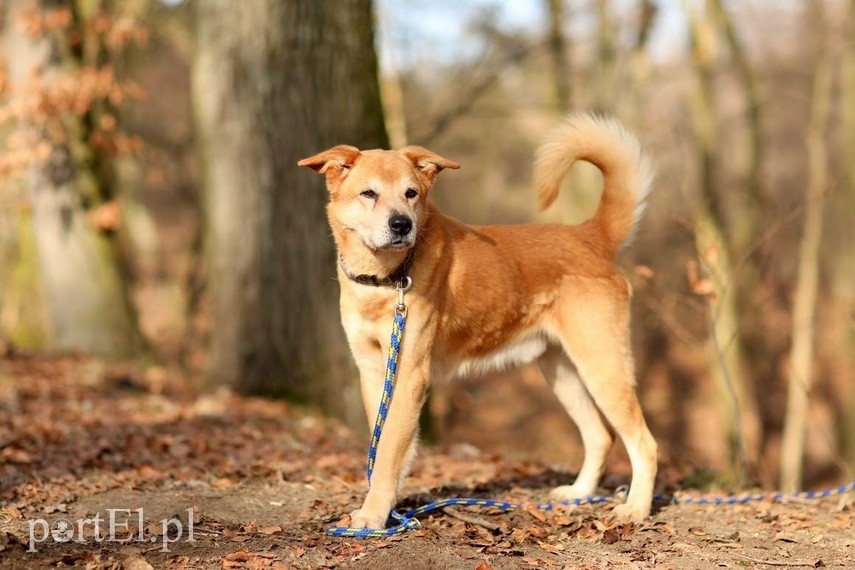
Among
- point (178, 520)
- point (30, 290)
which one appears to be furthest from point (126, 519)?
point (30, 290)

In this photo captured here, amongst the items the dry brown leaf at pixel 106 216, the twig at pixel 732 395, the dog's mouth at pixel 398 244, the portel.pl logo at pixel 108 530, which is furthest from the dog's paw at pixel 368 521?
the dry brown leaf at pixel 106 216

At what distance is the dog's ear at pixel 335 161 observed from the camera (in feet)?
15.0

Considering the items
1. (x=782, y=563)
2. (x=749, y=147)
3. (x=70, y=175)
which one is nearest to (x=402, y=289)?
(x=782, y=563)

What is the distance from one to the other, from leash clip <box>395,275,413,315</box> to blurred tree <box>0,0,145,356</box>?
648 centimetres

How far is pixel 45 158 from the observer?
385 inches

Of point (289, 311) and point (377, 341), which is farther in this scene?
point (289, 311)

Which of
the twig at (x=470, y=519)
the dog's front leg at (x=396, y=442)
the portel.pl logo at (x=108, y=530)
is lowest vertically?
the twig at (x=470, y=519)

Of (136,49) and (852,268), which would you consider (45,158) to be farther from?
(852,268)

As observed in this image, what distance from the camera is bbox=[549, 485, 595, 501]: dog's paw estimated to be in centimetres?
524

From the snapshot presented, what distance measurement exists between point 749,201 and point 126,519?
40.1 feet

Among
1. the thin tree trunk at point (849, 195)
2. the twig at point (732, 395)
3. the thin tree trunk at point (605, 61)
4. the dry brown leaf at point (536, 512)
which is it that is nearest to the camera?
the dry brown leaf at point (536, 512)

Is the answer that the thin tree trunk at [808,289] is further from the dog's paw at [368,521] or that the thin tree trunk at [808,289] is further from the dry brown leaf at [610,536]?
the dog's paw at [368,521]

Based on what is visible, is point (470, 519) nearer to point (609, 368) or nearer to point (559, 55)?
point (609, 368)

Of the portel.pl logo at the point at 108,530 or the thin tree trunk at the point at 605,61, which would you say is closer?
the portel.pl logo at the point at 108,530
